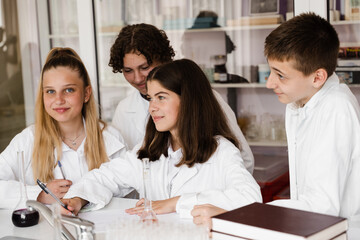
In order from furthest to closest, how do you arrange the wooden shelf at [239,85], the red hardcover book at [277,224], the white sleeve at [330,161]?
the wooden shelf at [239,85] < the white sleeve at [330,161] < the red hardcover book at [277,224]

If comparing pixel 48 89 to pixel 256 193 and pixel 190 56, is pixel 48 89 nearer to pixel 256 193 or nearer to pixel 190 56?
pixel 256 193

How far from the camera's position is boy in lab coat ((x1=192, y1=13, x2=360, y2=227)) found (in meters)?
1.56

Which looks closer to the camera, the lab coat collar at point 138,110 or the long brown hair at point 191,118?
the long brown hair at point 191,118

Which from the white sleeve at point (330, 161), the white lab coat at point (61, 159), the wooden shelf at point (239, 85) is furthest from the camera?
the wooden shelf at point (239, 85)

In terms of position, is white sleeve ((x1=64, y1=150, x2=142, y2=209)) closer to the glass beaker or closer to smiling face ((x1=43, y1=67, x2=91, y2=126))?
the glass beaker

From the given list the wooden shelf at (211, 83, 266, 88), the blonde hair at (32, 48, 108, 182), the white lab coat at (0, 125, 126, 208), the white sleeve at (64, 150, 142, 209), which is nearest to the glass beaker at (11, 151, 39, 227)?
the white sleeve at (64, 150, 142, 209)

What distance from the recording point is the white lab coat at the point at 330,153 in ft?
5.06

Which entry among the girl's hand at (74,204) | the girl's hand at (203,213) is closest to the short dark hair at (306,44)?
the girl's hand at (203,213)

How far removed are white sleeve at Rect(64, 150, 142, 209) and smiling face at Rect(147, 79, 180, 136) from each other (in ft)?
0.61

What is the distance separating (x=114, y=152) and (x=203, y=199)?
79cm

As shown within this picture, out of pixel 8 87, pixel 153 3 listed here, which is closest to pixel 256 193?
pixel 153 3

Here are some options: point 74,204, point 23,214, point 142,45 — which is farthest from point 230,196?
point 142,45

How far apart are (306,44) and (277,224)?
2.59ft

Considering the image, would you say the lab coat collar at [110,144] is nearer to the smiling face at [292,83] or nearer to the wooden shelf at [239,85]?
the smiling face at [292,83]
